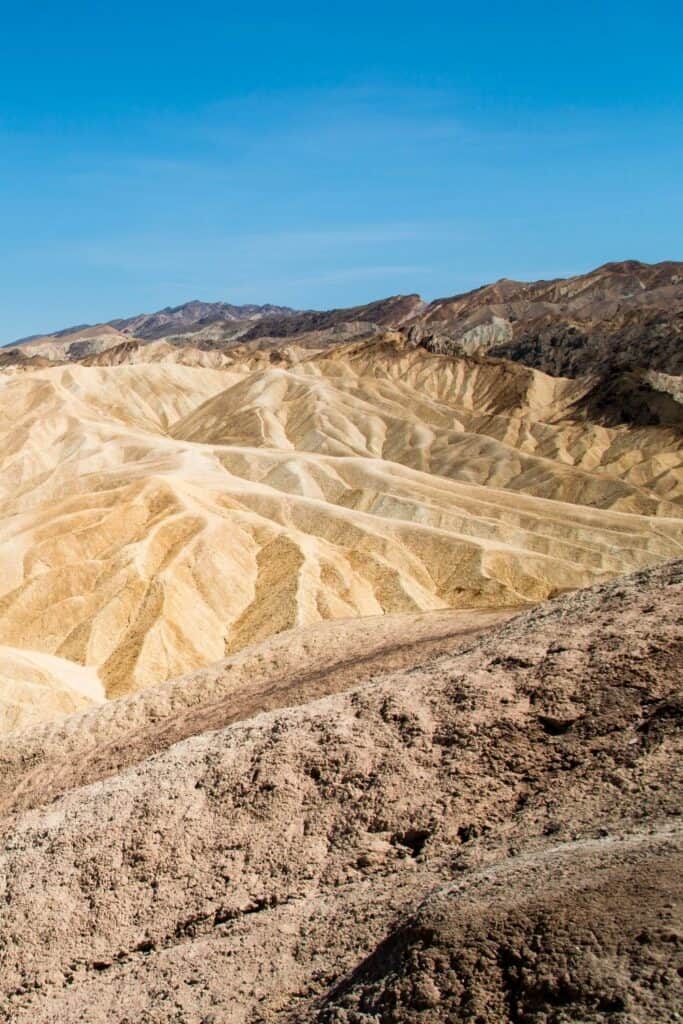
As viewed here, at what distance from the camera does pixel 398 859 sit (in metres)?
11.1

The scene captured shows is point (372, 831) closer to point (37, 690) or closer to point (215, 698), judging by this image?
point (215, 698)

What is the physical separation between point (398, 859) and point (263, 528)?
191 feet

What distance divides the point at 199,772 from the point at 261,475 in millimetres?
92602

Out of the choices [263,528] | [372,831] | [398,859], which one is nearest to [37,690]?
[372,831]

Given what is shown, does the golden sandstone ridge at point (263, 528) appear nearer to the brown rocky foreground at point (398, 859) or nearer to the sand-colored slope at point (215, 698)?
the sand-colored slope at point (215, 698)

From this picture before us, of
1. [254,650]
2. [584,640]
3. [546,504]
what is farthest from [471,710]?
[546,504]

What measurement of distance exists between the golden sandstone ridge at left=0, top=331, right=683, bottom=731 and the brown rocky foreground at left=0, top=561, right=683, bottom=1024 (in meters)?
26.2

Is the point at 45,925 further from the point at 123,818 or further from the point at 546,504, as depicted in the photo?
the point at 546,504

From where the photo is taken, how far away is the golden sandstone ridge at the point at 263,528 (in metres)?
53.2

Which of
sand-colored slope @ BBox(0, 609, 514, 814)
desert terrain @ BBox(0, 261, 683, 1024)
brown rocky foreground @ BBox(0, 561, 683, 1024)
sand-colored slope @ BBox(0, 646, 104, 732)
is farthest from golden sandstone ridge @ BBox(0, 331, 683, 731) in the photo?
brown rocky foreground @ BBox(0, 561, 683, 1024)

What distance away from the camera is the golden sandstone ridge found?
53156mm

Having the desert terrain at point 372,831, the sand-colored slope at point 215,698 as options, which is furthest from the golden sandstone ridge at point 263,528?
the desert terrain at point 372,831

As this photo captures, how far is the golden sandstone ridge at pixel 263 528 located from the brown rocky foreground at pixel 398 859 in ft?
85.9

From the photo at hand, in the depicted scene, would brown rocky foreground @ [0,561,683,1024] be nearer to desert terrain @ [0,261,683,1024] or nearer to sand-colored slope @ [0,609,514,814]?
desert terrain @ [0,261,683,1024]
